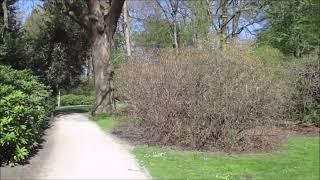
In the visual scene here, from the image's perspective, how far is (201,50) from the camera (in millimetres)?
14594

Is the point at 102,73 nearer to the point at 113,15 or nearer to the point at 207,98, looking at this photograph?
the point at 113,15

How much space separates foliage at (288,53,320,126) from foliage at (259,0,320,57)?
330 cm

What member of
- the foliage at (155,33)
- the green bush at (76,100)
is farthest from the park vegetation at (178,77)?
the foliage at (155,33)

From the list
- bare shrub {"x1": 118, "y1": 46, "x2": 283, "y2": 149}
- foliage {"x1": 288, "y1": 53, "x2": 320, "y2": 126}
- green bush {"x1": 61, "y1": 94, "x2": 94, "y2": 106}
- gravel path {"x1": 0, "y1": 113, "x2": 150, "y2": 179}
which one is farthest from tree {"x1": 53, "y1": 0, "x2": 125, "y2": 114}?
green bush {"x1": 61, "y1": 94, "x2": 94, "y2": 106}

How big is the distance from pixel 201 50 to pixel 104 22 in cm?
1264

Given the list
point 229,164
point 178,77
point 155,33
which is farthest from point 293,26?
point 155,33

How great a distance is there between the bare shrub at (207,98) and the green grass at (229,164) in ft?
2.31

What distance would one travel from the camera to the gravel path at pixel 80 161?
996cm

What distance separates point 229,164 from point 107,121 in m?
11.8

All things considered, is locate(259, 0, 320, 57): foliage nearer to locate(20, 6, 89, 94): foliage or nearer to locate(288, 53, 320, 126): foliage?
locate(288, 53, 320, 126): foliage

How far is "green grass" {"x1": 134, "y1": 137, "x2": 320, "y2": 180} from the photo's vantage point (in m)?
10.4

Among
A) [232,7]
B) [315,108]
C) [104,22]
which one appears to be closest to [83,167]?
[315,108]

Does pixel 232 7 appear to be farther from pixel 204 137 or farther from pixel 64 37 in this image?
pixel 204 137

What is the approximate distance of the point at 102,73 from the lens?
85.9 feet
